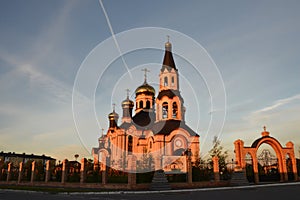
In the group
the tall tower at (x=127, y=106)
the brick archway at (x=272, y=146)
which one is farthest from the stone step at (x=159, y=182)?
the tall tower at (x=127, y=106)

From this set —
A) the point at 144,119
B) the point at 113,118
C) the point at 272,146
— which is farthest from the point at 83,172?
the point at 113,118

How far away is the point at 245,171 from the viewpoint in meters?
21.3

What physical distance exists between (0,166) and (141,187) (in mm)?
20522

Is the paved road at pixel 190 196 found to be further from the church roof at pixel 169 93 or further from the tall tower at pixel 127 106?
the tall tower at pixel 127 106

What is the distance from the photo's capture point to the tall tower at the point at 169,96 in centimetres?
3484

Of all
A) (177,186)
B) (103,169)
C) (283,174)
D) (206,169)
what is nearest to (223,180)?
(206,169)

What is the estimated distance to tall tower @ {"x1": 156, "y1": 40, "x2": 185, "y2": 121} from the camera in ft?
114

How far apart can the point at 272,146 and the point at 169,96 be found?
48.4 feet

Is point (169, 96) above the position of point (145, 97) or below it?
below

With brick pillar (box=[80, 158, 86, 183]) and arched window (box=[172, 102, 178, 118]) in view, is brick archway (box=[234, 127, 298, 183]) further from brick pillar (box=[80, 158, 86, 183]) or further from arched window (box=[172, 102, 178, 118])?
arched window (box=[172, 102, 178, 118])

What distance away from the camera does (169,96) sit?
34875mm

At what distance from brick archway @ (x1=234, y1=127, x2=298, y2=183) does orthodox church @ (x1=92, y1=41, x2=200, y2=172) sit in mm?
5350

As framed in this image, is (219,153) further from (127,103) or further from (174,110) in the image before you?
(127,103)

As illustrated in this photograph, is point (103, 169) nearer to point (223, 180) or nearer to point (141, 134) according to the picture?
point (223, 180)
